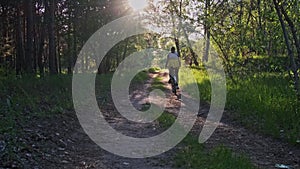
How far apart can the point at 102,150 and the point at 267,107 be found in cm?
430

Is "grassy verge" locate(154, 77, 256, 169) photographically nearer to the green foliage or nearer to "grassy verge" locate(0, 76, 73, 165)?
the green foliage

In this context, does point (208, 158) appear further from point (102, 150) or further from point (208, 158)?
point (102, 150)

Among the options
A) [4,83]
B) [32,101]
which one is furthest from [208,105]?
[4,83]

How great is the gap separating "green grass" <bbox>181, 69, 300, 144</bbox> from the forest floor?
0.26 metres

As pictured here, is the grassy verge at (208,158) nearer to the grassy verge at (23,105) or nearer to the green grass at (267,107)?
the green grass at (267,107)

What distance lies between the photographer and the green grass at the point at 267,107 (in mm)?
7645

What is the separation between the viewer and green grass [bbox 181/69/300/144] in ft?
25.1

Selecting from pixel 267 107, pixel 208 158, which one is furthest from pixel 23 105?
Result: pixel 267 107

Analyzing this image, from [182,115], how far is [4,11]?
813 inches

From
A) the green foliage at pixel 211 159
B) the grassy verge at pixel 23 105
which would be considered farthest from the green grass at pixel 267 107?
the grassy verge at pixel 23 105

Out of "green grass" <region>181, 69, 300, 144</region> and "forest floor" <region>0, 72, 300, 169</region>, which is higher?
"green grass" <region>181, 69, 300, 144</region>

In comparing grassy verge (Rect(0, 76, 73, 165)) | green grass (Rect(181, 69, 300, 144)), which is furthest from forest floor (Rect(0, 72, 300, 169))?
green grass (Rect(181, 69, 300, 144))

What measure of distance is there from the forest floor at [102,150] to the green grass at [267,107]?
0.26 metres

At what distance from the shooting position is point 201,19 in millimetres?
14102
